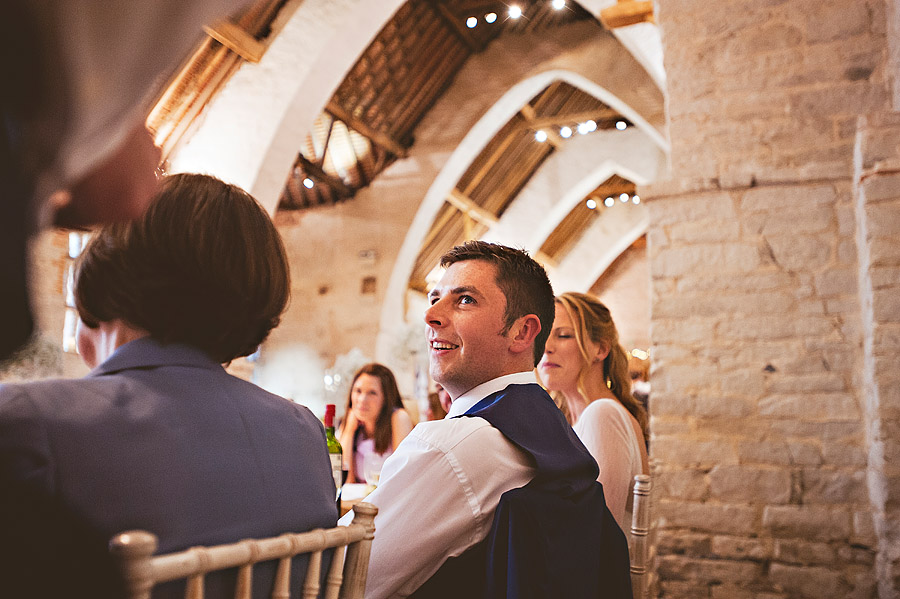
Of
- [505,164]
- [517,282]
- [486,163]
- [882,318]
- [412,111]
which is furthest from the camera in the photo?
[505,164]

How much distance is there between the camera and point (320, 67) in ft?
21.5

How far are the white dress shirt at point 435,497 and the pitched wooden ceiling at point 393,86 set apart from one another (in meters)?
8.20

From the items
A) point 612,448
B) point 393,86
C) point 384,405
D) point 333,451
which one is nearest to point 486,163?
point 393,86

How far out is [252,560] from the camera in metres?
0.80

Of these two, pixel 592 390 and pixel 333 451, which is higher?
pixel 592 390

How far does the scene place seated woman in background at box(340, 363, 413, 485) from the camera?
4.37 m

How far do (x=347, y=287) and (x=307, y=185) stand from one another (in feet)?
5.08

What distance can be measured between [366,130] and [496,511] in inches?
348

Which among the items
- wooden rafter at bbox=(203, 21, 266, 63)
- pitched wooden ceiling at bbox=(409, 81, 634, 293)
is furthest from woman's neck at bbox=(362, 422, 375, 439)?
pitched wooden ceiling at bbox=(409, 81, 634, 293)

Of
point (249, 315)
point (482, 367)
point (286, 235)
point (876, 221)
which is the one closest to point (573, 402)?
point (482, 367)

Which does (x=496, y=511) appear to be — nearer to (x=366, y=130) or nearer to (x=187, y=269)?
(x=187, y=269)

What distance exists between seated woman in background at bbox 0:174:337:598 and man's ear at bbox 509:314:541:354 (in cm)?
72

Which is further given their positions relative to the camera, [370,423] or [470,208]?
[470,208]

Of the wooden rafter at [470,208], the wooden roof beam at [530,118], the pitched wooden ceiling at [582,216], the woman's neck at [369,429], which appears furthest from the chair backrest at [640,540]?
the pitched wooden ceiling at [582,216]
